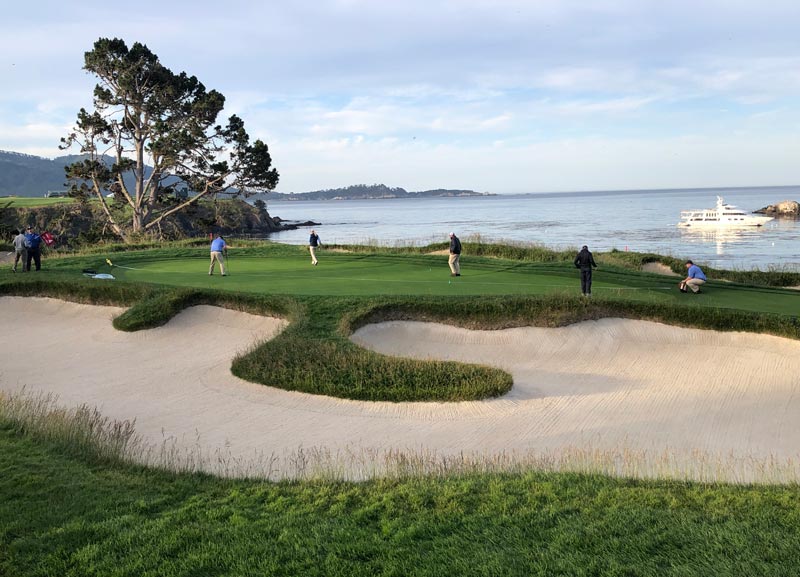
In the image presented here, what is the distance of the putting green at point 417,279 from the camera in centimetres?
1931

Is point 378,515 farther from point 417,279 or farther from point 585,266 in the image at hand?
point 417,279

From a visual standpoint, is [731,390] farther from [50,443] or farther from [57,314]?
[57,314]

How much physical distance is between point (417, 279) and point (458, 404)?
361 inches

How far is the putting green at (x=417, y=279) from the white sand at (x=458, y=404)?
2.09 meters

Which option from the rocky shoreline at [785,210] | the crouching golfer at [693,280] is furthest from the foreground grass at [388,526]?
the rocky shoreline at [785,210]

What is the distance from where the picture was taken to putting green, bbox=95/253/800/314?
1931 cm

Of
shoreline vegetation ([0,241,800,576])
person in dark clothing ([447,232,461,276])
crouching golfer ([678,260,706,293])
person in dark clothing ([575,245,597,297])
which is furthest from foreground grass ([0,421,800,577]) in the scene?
person in dark clothing ([447,232,461,276])

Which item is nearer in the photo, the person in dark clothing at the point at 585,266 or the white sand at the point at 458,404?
the white sand at the point at 458,404

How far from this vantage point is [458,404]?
1345 cm

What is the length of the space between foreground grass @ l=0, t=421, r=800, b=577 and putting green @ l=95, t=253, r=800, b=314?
1078 centimetres

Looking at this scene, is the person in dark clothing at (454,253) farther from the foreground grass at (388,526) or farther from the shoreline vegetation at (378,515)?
the foreground grass at (388,526)

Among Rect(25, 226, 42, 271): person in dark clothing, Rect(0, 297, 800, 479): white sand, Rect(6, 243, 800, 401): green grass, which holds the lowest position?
Rect(0, 297, 800, 479): white sand

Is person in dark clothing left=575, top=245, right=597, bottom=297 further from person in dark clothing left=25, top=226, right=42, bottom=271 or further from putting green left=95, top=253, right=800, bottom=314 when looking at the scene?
person in dark clothing left=25, top=226, right=42, bottom=271

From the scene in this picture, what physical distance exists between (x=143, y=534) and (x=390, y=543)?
8.64ft
